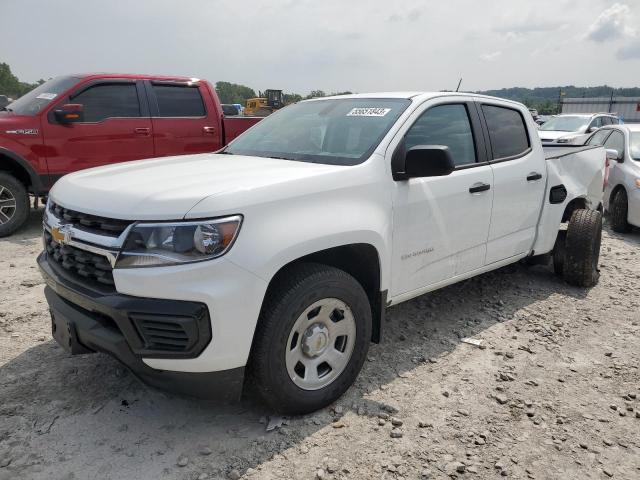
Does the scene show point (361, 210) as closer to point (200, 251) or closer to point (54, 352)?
point (200, 251)

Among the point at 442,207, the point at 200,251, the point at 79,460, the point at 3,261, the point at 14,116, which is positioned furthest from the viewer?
the point at 14,116

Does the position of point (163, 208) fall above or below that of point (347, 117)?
below

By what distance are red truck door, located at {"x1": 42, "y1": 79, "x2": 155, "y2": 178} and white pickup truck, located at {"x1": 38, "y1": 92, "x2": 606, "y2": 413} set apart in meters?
3.48

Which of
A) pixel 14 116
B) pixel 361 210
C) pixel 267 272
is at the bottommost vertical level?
pixel 267 272

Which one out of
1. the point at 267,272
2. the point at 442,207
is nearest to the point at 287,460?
the point at 267,272

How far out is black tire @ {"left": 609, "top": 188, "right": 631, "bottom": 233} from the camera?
7.16 meters

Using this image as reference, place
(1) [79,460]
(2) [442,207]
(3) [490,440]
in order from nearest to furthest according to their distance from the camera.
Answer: (1) [79,460]
(3) [490,440]
(2) [442,207]

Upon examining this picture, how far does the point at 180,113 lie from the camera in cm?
717

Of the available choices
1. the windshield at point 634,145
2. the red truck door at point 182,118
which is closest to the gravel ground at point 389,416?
the red truck door at point 182,118

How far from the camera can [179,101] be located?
7.20 m

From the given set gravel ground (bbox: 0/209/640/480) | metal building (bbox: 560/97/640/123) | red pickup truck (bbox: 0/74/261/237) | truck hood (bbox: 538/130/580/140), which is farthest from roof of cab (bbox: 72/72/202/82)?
metal building (bbox: 560/97/640/123)

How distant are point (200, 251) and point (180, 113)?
5.49 metres

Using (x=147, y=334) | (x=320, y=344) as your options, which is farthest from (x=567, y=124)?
(x=147, y=334)

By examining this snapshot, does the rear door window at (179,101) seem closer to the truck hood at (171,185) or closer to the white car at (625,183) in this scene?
the truck hood at (171,185)
